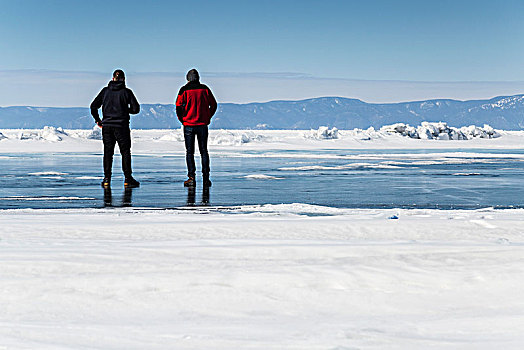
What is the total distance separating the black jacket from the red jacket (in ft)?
1.86

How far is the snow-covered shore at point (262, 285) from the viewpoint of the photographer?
245 cm

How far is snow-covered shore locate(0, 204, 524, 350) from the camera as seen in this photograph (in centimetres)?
245

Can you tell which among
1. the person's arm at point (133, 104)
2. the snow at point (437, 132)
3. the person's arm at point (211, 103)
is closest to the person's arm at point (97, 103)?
the person's arm at point (133, 104)

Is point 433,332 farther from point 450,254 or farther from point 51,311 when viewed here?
point 51,311

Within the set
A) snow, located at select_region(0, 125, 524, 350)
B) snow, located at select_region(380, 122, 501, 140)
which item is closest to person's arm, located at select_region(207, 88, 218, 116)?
snow, located at select_region(0, 125, 524, 350)

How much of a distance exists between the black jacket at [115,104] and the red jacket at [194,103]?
0.57m

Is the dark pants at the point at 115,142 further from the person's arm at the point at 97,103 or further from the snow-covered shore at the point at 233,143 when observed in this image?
the snow-covered shore at the point at 233,143

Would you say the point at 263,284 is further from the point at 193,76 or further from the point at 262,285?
the point at 193,76

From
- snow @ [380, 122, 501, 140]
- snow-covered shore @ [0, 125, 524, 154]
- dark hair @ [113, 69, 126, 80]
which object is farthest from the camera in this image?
snow @ [380, 122, 501, 140]

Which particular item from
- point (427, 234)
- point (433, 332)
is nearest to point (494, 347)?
point (433, 332)

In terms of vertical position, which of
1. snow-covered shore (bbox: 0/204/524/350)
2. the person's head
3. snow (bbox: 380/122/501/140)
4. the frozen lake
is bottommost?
snow-covered shore (bbox: 0/204/524/350)

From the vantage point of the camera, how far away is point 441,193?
7895 mm

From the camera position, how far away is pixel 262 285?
3.04m

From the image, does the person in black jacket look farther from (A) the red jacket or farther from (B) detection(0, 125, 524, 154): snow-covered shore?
(B) detection(0, 125, 524, 154): snow-covered shore
